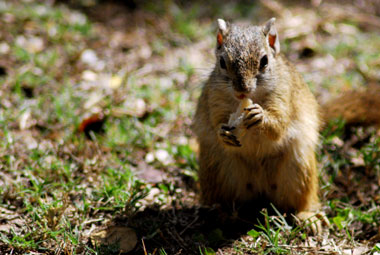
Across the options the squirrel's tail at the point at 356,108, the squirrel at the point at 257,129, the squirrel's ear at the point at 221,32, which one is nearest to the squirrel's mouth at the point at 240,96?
the squirrel at the point at 257,129

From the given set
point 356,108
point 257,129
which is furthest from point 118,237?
point 356,108

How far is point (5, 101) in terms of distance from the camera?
14.6 ft

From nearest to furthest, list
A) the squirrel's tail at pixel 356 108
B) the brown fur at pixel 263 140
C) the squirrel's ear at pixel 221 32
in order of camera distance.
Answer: the brown fur at pixel 263 140, the squirrel's ear at pixel 221 32, the squirrel's tail at pixel 356 108

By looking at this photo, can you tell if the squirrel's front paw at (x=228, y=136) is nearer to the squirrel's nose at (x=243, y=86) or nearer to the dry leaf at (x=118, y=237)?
the squirrel's nose at (x=243, y=86)

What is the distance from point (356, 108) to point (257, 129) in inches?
50.3

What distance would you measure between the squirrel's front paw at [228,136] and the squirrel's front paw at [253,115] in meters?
0.10

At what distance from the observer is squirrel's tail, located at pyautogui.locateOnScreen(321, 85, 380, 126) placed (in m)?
3.83

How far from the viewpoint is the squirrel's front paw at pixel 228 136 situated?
9.70ft

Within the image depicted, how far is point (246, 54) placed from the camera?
9.26ft

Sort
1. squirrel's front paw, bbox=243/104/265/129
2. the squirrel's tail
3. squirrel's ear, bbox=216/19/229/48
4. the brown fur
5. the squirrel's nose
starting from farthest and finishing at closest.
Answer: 1. the squirrel's tail
2. squirrel's ear, bbox=216/19/229/48
3. the brown fur
4. squirrel's front paw, bbox=243/104/265/129
5. the squirrel's nose

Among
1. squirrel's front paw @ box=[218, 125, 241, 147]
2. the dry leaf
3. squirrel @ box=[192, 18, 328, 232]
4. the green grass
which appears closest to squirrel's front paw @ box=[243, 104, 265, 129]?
squirrel @ box=[192, 18, 328, 232]

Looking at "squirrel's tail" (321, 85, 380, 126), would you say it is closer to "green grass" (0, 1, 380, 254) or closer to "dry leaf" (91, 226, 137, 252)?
"green grass" (0, 1, 380, 254)

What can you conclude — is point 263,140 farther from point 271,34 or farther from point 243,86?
point 271,34

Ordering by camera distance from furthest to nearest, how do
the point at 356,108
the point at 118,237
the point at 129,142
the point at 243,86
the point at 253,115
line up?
the point at 129,142
the point at 356,108
the point at 118,237
the point at 253,115
the point at 243,86
